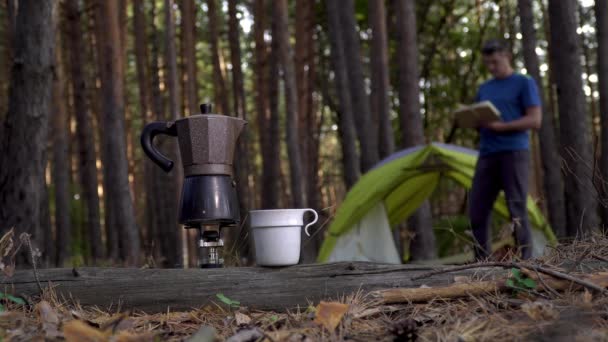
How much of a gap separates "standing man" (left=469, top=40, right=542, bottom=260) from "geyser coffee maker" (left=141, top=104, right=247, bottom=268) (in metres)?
2.29

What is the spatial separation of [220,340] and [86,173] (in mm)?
10506

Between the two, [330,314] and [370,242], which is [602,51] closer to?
[370,242]

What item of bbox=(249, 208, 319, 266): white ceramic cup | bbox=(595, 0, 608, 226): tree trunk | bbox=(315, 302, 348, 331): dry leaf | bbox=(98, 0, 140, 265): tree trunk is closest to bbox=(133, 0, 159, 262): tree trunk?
bbox=(98, 0, 140, 265): tree trunk

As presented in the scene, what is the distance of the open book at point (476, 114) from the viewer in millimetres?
4717

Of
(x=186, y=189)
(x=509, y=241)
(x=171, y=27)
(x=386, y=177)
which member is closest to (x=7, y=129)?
(x=186, y=189)

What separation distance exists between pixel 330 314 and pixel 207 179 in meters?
0.99

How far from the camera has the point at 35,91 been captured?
495 cm

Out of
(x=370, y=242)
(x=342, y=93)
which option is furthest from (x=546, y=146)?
(x=370, y=242)

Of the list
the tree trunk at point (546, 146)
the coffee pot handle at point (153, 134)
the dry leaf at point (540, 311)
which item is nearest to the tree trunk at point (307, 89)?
the tree trunk at point (546, 146)

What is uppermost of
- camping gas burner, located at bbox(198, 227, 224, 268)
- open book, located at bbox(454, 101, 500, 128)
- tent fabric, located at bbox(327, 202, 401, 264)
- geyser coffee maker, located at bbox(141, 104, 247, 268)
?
open book, located at bbox(454, 101, 500, 128)

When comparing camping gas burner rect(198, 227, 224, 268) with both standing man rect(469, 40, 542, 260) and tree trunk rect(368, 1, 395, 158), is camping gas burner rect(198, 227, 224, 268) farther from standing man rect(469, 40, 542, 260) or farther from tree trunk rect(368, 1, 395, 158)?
tree trunk rect(368, 1, 395, 158)

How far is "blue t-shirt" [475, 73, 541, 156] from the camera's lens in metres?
4.86

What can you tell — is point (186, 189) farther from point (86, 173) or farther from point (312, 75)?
point (312, 75)

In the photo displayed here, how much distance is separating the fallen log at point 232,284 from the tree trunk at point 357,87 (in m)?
6.83
